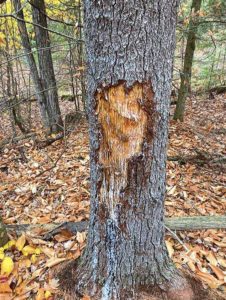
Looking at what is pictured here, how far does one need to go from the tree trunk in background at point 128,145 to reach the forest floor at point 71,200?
376 millimetres

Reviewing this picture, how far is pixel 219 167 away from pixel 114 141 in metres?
3.33

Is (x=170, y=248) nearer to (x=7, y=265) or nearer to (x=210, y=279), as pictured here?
(x=210, y=279)

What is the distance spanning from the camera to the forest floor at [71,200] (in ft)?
7.52

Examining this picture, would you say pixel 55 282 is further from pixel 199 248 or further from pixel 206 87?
pixel 206 87

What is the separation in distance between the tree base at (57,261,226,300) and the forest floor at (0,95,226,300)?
3.7 inches

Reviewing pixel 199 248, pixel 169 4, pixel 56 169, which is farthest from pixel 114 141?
pixel 56 169

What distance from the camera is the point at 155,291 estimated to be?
1.85m

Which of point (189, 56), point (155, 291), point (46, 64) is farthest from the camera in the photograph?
point (189, 56)

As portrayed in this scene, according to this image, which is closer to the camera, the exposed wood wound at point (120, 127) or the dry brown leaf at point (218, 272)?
the exposed wood wound at point (120, 127)

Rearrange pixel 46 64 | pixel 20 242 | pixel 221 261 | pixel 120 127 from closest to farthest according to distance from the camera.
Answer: pixel 120 127, pixel 221 261, pixel 20 242, pixel 46 64

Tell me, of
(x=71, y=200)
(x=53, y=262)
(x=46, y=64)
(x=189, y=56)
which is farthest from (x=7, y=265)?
(x=189, y=56)

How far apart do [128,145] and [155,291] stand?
3.60ft

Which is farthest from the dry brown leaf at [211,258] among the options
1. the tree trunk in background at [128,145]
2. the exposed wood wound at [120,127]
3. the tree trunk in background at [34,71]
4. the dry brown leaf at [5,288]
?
the tree trunk in background at [34,71]

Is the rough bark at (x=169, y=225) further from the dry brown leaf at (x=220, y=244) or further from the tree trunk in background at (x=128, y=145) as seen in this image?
the tree trunk in background at (x=128, y=145)
